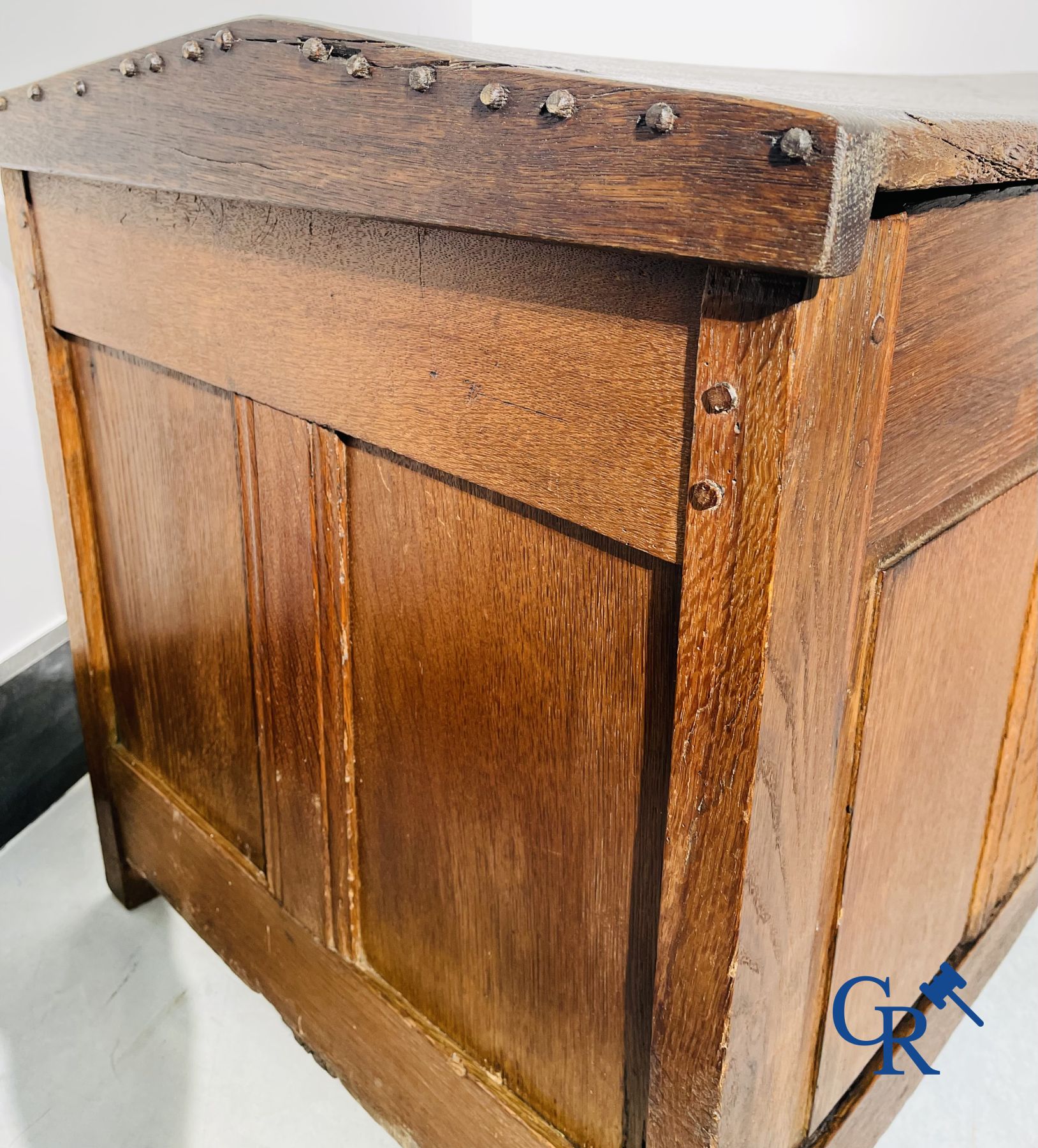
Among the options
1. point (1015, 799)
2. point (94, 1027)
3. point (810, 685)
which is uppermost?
point (810, 685)

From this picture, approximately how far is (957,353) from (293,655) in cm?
55

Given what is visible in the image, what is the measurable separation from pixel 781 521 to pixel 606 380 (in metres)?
0.12

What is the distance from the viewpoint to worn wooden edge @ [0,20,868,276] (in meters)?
0.41

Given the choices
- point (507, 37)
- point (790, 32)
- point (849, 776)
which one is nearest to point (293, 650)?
point (849, 776)

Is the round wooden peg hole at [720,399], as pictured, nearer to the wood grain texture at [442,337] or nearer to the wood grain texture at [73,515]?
the wood grain texture at [442,337]

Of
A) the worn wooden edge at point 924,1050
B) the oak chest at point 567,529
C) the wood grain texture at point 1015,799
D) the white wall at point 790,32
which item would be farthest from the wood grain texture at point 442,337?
the white wall at point 790,32

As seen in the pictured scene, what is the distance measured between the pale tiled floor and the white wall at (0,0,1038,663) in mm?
406

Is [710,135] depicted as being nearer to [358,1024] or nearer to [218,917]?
[358,1024]

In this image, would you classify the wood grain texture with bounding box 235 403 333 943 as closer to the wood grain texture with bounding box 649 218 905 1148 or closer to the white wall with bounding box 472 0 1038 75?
the wood grain texture with bounding box 649 218 905 1148

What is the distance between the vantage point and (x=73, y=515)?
110cm

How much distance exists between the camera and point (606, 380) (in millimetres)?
542

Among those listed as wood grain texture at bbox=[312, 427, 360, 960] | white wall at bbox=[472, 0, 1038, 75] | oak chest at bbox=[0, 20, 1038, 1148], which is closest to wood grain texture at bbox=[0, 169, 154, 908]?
oak chest at bbox=[0, 20, 1038, 1148]

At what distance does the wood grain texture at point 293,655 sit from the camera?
31.7 inches

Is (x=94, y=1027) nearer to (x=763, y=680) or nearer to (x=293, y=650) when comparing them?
(x=293, y=650)
